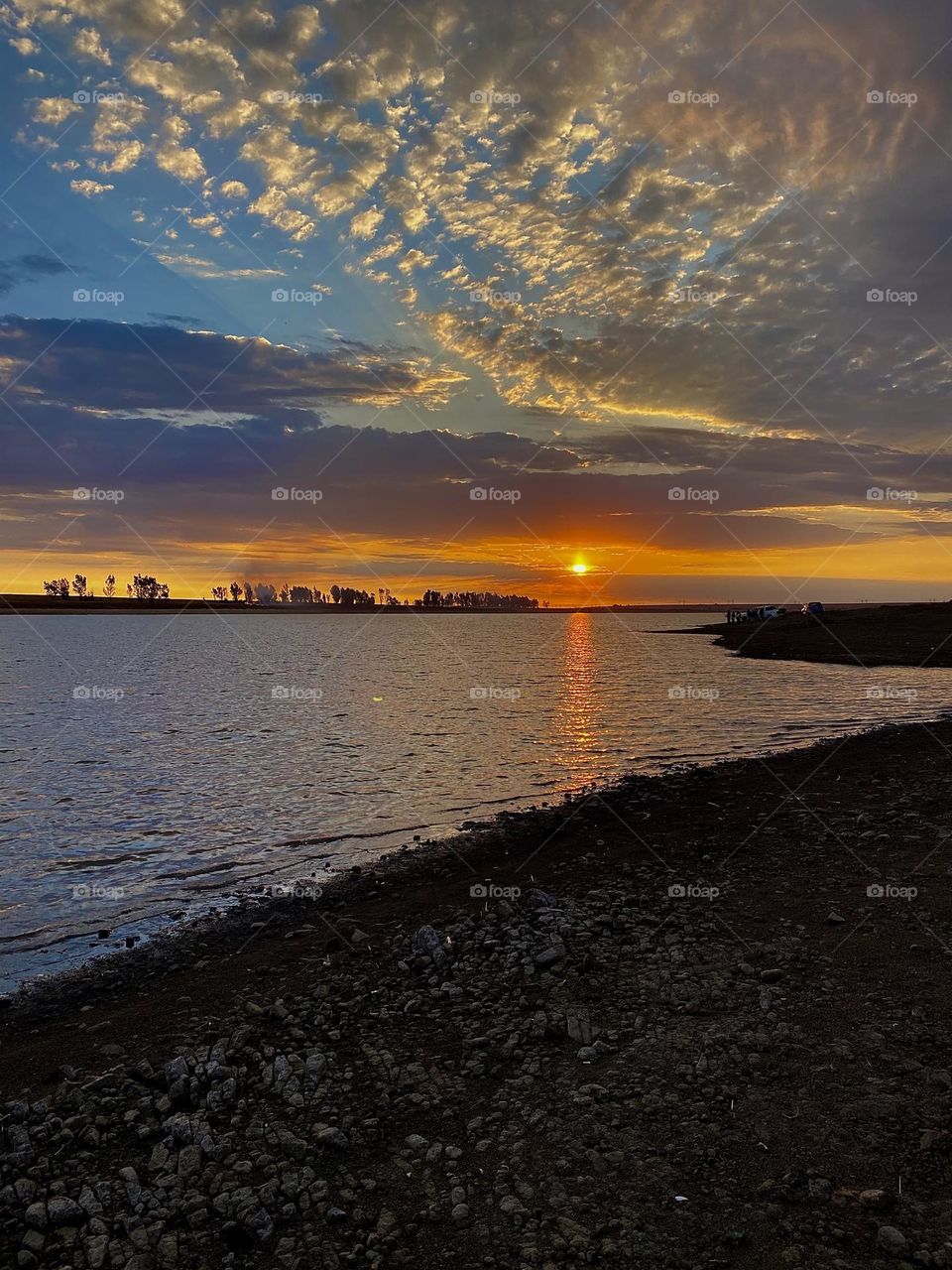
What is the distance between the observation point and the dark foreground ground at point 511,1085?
19.2 feet

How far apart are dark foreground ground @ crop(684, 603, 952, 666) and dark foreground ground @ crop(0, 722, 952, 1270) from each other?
64944 mm

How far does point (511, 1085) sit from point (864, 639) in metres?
92.1

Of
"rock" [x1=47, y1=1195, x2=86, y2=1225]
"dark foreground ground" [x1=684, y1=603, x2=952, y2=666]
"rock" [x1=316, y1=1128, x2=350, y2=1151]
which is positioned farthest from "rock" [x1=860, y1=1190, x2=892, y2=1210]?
"dark foreground ground" [x1=684, y1=603, x2=952, y2=666]

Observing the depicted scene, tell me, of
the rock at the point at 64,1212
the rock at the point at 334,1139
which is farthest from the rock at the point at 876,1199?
the rock at the point at 64,1212

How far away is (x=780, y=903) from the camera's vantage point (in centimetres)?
1233

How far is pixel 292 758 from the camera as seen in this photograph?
29797mm

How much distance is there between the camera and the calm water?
1642 cm

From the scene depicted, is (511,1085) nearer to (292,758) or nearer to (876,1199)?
(876,1199)

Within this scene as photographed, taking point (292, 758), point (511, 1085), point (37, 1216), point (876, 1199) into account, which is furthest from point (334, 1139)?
point (292, 758)

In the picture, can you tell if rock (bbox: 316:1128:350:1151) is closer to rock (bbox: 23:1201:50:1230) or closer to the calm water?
rock (bbox: 23:1201:50:1230)

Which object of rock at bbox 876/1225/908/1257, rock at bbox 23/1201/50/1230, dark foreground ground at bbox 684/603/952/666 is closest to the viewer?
rock at bbox 876/1225/908/1257

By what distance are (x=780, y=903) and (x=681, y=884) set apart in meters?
1.84

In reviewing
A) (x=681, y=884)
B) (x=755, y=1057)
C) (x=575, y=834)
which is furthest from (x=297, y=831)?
(x=755, y=1057)

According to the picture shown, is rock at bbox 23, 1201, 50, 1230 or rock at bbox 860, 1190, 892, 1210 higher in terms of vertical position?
rock at bbox 860, 1190, 892, 1210
